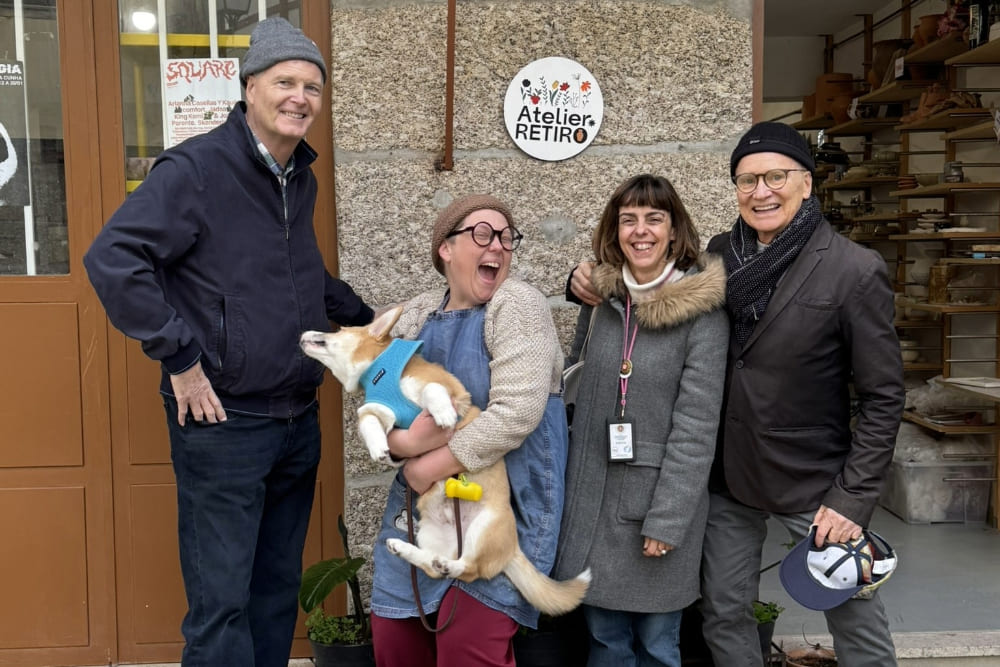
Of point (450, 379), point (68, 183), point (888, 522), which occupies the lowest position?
point (888, 522)

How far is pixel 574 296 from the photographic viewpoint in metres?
2.98

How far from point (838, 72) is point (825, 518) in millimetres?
7127

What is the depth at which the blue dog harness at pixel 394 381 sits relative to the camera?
2.52m

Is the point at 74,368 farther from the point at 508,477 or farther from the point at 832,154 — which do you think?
the point at 832,154

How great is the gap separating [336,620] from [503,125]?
1962 mm

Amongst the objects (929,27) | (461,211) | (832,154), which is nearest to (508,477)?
(461,211)

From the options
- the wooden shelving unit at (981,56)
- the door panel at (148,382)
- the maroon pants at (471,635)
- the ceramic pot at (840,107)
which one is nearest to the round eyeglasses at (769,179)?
the maroon pants at (471,635)

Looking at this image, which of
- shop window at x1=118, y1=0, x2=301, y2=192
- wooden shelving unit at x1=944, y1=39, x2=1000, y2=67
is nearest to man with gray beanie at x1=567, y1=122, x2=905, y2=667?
shop window at x1=118, y1=0, x2=301, y2=192

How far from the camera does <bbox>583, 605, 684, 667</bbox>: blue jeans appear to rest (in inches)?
107

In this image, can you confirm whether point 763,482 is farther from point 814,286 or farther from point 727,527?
point 814,286

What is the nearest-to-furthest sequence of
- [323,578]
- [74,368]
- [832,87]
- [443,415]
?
[443,415] < [323,578] < [74,368] < [832,87]

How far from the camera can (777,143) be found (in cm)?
262

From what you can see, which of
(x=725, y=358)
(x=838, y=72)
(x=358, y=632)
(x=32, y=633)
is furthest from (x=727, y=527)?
(x=838, y=72)

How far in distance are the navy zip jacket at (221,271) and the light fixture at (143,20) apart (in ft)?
3.37
